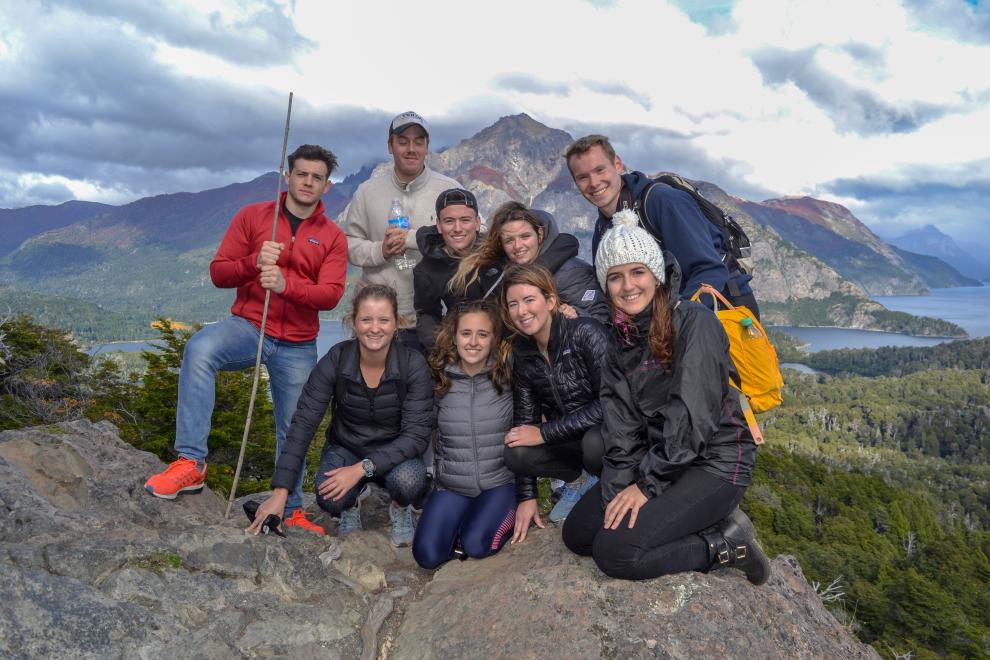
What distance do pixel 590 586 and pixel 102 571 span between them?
9.71 ft

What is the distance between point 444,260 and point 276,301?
1.67m

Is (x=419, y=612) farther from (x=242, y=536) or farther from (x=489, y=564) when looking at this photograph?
(x=242, y=536)

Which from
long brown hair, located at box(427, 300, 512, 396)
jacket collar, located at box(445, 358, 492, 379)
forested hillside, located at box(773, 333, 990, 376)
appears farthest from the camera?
forested hillside, located at box(773, 333, 990, 376)

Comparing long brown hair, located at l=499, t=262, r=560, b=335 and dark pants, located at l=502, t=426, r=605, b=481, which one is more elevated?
long brown hair, located at l=499, t=262, r=560, b=335

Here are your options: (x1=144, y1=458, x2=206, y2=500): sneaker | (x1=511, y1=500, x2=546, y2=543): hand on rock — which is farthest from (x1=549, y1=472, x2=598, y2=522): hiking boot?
(x1=144, y1=458, x2=206, y2=500): sneaker

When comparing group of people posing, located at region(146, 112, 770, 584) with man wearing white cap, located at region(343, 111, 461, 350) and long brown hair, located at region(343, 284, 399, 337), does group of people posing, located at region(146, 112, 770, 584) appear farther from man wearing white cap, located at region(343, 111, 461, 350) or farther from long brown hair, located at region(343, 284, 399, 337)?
man wearing white cap, located at region(343, 111, 461, 350)

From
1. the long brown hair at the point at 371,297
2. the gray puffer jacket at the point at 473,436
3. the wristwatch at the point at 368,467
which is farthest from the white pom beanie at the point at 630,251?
the wristwatch at the point at 368,467

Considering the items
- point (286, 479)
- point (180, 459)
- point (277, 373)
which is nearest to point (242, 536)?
point (286, 479)

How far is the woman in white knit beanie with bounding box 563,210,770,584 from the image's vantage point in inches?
153

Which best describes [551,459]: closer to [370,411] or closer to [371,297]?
[370,411]

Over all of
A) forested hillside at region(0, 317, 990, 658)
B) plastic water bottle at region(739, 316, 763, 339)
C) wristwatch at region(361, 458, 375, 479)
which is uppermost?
plastic water bottle at region(739, 316, 763, 339)

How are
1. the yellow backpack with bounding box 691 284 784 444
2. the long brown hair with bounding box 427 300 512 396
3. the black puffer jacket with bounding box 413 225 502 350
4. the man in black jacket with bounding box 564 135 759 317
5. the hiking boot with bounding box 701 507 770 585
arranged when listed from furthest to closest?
the black puffer jacket with bounding box 413 225 502 350 → the long brown hair with bounding box 427 300 512 396 → the man in black jacket with bounding box 564 135 759 317 → the yellow backpack with bounding box 691 284 784 444 → the hiking boot with bounding box 701 507 770 585

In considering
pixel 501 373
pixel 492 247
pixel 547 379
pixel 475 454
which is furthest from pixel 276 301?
pixel 547 379

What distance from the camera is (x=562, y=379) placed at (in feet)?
16.8
